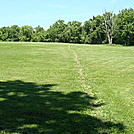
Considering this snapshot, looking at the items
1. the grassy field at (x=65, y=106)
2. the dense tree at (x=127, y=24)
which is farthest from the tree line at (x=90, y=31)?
the grassy field at (x=65, y=106)

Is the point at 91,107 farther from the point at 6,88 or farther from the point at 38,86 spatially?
the point at 6,88

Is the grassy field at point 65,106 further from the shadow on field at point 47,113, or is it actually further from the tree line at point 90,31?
the tree line at point 90,31

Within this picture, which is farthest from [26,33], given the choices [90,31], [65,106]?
[65,106]

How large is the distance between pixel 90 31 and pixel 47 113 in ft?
257

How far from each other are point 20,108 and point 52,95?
6.35 ft

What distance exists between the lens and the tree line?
62.7 metres

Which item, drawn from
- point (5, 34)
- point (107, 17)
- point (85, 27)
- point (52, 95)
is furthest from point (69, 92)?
point (5, 34)

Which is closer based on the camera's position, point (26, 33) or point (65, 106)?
point (65, 106)

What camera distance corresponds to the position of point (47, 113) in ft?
19.8

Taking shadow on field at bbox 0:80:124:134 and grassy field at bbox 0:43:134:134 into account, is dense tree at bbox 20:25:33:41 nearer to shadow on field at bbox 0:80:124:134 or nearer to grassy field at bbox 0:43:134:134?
grassy field at bbox 0:43:134:134

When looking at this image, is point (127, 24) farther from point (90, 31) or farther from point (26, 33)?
point (26, 33)

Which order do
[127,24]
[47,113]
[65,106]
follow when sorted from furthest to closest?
1. [127,24]
2. [65,106]
3. [47,113]

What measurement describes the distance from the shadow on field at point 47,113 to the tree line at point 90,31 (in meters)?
55.6

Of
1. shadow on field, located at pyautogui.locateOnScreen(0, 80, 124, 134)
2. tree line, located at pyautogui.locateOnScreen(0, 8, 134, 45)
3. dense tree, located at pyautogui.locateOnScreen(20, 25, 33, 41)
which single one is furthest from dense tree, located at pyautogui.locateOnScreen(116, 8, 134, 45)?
shadow on field, located at pyautogui.locateOnScreen(0, 80, 124, 134)
